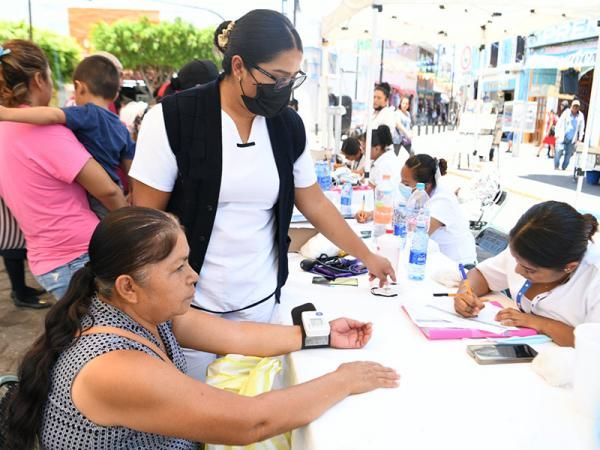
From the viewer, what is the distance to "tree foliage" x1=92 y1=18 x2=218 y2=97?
72.3 feet

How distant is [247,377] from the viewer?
1365 millimetres

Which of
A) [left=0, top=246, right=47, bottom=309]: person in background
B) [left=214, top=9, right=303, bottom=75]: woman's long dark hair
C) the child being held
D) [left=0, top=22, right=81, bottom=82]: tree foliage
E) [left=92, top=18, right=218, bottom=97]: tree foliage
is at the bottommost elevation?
[left=0, top=246, right=47, bottom=309]: person in background

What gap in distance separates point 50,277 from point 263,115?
1.24 m

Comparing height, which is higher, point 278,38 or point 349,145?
point 278,38

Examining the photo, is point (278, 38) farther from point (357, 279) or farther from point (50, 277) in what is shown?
point (50, 277)

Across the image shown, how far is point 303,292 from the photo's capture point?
Answer: 1871 millimetres

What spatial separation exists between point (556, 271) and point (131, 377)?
127cm

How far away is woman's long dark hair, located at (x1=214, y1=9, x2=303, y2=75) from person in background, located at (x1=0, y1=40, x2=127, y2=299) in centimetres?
95

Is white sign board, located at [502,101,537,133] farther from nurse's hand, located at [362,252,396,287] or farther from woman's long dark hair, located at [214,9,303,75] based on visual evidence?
woman's long dark hair, located at [214,9,303,75]

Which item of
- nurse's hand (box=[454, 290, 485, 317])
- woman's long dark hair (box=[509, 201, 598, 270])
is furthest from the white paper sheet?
woman's long dark hair (box=[509, 201, 598, 270])

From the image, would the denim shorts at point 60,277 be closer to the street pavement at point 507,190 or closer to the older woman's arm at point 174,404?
the street pavement at point 507,190

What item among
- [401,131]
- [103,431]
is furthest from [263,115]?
[401,131]

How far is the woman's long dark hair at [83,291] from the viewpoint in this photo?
39.7 inches

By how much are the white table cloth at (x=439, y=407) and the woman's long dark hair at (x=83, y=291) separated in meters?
0.52
